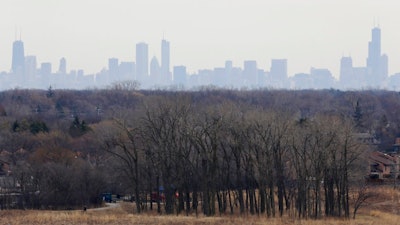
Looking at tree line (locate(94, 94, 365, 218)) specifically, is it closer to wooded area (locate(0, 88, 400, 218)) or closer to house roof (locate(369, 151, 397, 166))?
wooded area (locate(0, 88, 400, 218))

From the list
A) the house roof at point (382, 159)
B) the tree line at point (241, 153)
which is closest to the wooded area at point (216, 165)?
the tree line at point (241, 153)

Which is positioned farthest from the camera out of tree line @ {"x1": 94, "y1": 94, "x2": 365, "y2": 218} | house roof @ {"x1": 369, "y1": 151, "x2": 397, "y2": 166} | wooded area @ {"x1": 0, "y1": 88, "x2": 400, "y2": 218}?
house roof @ {"x1": 369, "y1": 151, "x2": 397, "y2": 166}

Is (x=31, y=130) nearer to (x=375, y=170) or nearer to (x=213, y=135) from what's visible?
(x=375, y=170)

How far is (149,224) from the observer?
83.6 ft

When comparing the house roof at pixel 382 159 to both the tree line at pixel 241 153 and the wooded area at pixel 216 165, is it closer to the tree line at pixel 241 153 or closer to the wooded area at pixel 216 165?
the wooded area at pixel 216 165

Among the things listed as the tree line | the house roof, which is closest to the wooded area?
the tree line

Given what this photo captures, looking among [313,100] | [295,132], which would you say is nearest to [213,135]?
[295,132]

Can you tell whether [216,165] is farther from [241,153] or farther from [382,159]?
[382,159]

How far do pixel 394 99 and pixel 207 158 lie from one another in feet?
287

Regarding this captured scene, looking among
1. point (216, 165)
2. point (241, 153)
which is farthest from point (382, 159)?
point (216, 165)

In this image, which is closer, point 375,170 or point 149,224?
point 149,224

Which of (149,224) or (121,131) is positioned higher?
(121,131)

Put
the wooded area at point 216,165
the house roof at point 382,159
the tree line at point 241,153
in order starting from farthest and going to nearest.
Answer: the house roof at point 382,159 < the wooded area at point 216,165 < the tree line at point 241,153

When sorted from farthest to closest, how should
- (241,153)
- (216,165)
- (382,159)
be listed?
(382,159), (241,153), (216,165)
